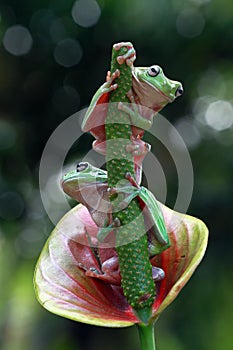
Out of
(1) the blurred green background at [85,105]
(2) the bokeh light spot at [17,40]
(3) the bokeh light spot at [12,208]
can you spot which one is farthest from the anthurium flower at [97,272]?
(2) the bokeh light spot at [17,40]

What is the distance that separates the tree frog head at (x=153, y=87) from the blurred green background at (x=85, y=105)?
1.69 metres

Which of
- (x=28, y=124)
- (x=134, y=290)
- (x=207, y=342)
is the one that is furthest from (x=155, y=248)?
(x=28, y=124)

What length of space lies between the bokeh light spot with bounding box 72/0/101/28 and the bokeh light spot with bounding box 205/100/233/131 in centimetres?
64

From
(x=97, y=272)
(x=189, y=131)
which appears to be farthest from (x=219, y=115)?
(x=97, y=272)

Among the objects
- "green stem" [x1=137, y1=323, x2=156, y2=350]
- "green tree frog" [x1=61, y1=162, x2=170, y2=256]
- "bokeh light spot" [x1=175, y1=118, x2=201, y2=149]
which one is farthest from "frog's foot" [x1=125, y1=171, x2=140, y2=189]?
"bokeh light spot" [x1=175, y1=118, x2=201, y2=149]

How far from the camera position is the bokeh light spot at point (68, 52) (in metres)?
2.30

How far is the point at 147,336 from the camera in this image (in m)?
0.46

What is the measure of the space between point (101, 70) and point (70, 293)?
1865 mm

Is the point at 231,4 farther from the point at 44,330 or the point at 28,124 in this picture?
the point at 44,330

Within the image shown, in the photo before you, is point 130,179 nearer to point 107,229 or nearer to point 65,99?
point 107,229

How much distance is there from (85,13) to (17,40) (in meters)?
0.35

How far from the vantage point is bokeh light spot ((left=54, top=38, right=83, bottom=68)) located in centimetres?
230

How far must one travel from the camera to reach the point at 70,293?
0.51 meters

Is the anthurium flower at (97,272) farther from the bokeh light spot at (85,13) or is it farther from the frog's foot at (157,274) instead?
the bokeh light spot at (85,13)
